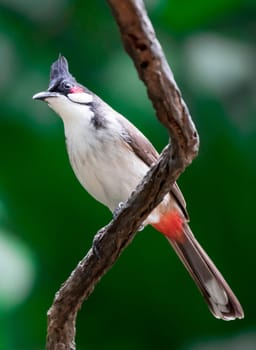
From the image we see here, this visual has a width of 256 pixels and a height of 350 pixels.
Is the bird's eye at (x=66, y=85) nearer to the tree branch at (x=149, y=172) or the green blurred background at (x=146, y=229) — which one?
the tree branch at (x=149, y=172)

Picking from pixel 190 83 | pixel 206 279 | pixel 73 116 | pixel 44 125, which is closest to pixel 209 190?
pixel 190 83

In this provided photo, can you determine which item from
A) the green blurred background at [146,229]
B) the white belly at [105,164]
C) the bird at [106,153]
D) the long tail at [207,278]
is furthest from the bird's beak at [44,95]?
the green blurred background at [146,229]

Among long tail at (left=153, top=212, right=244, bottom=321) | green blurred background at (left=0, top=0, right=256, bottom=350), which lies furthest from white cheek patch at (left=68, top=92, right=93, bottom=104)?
green blurred background at (left=0, top=0, right=256, bottom=350)

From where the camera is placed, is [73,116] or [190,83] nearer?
[73,116]

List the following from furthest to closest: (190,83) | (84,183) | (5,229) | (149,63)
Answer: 1. (190,83)
2. (5,229)
3. (84,183)
4. (149,63)

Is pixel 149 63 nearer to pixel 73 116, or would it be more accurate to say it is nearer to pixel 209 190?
pixel 73 116

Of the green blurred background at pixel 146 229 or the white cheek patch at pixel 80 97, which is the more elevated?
the white cheek patch at pixel 80 97

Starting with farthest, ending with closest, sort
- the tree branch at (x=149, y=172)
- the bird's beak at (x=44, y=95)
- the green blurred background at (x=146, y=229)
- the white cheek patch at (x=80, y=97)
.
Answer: the green blurred background at (x=146, y=229) → the white cheek patch at (x=80, y=97) → the bird's beak at (x=44, y=95) → the tree branch at (x=149, y=172)
